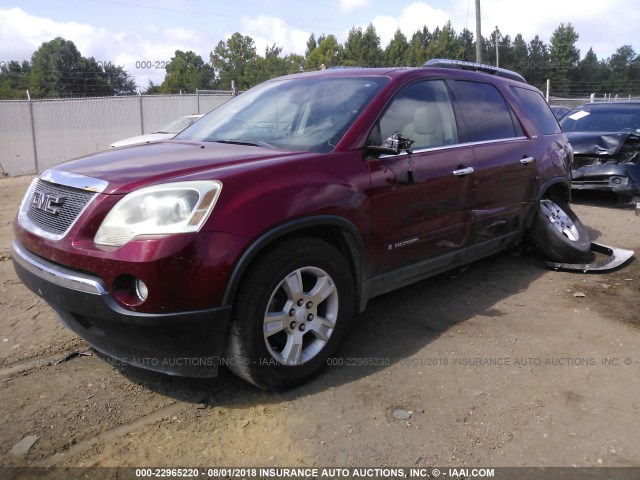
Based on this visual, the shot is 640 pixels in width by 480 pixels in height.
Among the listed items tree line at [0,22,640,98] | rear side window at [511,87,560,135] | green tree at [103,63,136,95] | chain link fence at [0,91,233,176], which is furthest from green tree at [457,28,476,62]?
rear side window at [511,87,560,135]

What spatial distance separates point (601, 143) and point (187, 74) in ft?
216

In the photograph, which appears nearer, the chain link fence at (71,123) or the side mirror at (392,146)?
the side mirror at (392,146)

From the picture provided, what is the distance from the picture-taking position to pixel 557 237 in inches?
206

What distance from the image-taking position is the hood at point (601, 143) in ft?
29.4

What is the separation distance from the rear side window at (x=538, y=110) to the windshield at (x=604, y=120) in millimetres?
5061

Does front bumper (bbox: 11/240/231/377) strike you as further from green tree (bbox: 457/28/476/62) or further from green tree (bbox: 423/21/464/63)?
green tree (bbox: 457/28/476/62)

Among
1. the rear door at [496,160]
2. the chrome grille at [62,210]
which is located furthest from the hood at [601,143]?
the chrome grille at [62,210]

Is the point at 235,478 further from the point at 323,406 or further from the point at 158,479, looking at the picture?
the point at 323,406

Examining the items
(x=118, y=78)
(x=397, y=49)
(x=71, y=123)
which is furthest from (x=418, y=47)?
(x=71, y=123)

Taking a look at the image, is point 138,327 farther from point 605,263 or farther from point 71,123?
point 71,123

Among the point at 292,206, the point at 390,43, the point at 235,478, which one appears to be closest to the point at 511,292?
the point at 292,206

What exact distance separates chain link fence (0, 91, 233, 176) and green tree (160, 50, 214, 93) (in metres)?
42.6

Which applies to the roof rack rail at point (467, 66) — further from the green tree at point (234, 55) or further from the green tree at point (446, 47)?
the green tree at point (234, 55)

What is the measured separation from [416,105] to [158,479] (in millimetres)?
2848
